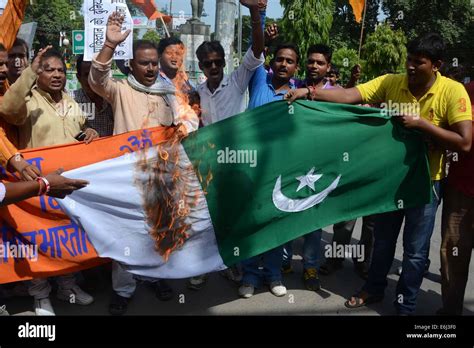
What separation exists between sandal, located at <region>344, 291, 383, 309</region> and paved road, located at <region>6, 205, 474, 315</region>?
0.04m

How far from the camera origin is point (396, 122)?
337cm

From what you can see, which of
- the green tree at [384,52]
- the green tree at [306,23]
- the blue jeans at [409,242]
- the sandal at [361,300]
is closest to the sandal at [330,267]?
the sandal at [361,300]

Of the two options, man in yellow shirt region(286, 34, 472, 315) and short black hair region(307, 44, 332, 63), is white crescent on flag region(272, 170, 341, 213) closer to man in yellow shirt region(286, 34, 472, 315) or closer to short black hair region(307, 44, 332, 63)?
man in yellow shirt region(286, 34, 472, 315)

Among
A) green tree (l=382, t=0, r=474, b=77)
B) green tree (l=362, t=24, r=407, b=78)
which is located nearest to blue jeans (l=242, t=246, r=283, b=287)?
green tree (l=362, t=24, r=407, b=78)

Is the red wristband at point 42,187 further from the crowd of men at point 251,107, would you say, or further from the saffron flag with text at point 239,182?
the saffron flag with text at point 239,182

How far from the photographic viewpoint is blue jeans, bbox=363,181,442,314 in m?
3.34

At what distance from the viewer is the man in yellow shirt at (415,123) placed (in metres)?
3.08

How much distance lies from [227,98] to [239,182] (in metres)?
0.74

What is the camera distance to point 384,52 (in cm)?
1822

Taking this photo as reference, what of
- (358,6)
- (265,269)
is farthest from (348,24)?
(265,269)

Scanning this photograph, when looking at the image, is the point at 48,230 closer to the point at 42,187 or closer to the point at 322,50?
the point at 42,187
